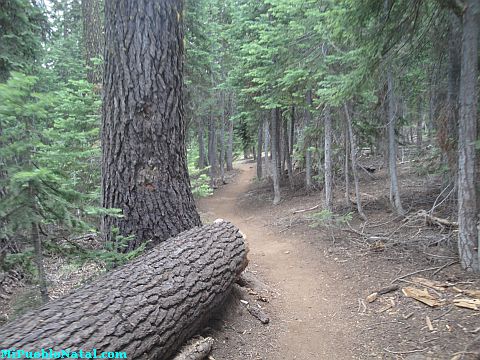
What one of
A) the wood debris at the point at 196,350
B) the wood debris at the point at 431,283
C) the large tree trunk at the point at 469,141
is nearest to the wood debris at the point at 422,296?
the wood debris at the point at 431,283

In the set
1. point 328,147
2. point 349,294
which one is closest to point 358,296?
point 349,294

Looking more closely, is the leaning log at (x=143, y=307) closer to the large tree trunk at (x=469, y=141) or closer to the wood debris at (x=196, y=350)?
the wood debris at (x=196, y=350)

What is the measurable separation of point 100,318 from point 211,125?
64.5 ft

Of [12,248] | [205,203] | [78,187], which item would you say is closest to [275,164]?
[205,203]

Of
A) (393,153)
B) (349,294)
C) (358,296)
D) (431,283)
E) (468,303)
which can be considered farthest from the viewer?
(393,153)

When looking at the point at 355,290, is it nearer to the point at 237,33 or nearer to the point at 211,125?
the point at 237,33

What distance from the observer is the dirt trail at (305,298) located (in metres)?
4.24

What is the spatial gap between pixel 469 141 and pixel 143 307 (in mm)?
5217

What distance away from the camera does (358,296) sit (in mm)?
5598

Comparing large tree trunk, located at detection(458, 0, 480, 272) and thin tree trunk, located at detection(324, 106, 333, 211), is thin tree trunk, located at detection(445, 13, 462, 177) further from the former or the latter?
thin tree trunk, located at detection(324, 106, 333, 211)

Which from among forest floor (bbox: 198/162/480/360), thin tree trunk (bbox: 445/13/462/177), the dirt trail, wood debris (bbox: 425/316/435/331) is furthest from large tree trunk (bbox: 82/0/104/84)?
wood debris (bbox: 425/316/435/331)

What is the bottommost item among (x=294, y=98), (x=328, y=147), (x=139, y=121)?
(x=328, y=147)

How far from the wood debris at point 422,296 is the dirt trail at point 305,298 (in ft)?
3.14

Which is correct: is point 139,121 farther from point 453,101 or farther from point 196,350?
point 453,101
